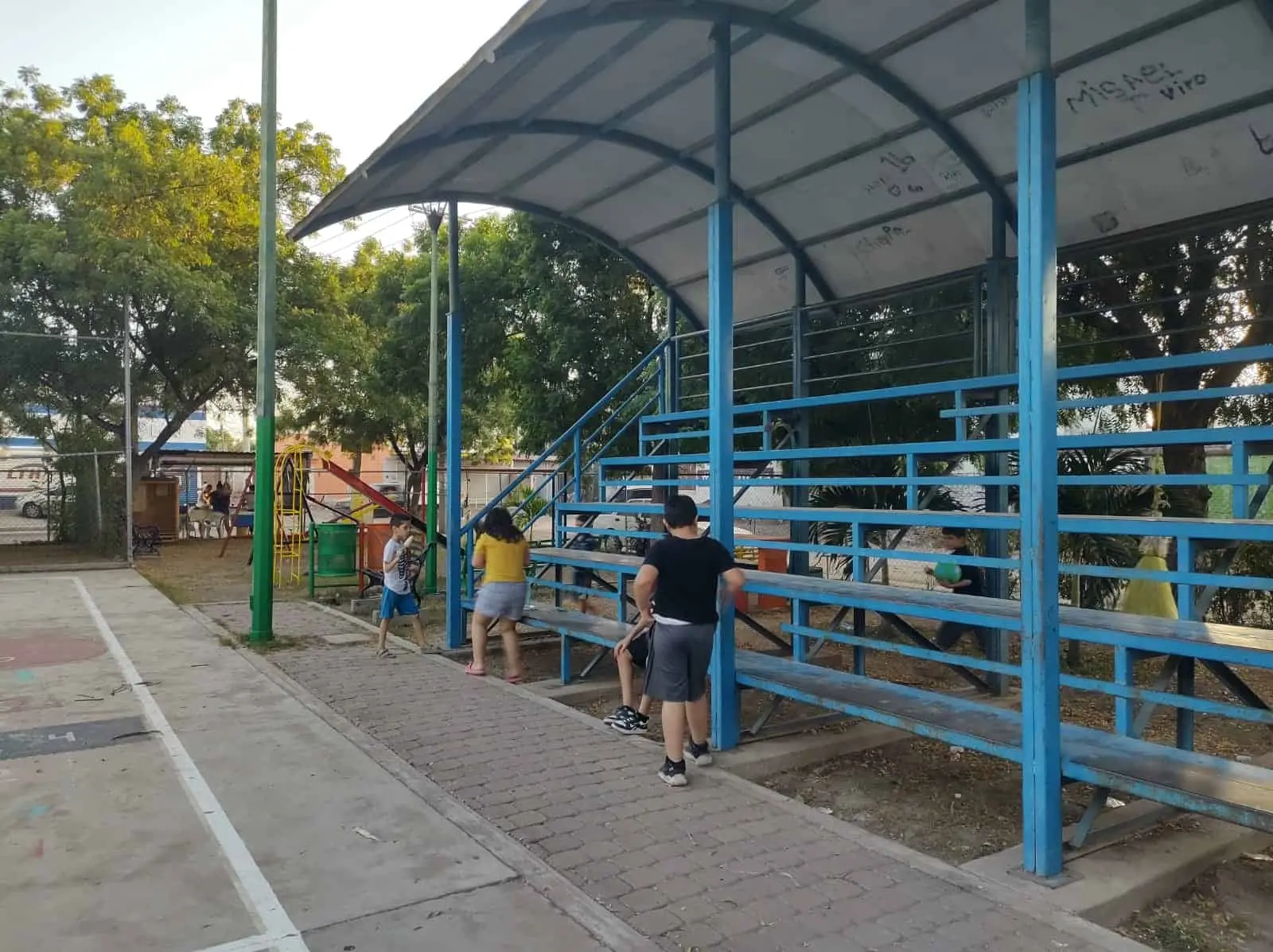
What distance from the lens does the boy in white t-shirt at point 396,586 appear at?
880 centimetres

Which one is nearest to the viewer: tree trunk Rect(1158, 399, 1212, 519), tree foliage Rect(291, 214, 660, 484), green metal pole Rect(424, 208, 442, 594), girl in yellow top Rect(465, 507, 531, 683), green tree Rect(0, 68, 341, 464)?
girl in yellow top Rect(465, 507, 531, 683)

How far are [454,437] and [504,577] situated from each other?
1650mm

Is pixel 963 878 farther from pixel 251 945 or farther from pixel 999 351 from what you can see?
pixel 999 351

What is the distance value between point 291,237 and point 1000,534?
6.13m

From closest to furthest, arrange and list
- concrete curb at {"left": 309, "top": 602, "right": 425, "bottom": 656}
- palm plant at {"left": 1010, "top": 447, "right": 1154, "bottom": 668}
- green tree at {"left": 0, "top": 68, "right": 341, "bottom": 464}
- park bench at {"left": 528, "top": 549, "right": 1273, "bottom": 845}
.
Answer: park bench at {"left": 528, "top": 549, "right": 1273, "bottom": 845} → palm plant at {"left": 1010, "top": 447, "right": 1154, "bottom": 668} → concrete curb at {"left": 309, "top": 602, "right": 425, "bottom": 656} → green tree at {"left": 0, "top": 68, "right": 341, "bottom": 464}

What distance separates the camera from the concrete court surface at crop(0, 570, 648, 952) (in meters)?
3.43

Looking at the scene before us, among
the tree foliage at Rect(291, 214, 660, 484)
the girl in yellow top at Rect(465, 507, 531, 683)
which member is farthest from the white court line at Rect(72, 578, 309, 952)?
the tree foliage at Rect(291, 214, 660, 484)

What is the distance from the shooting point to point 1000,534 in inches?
267

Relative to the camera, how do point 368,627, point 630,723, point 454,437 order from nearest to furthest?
point 630,723 → point 454,437 → point 368,627

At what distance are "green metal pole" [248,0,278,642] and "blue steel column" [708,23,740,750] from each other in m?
5.81

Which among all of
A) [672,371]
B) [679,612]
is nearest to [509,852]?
[679,612]

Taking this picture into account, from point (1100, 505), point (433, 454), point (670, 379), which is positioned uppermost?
point (670, 379)

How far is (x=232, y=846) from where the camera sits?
13.9 feet

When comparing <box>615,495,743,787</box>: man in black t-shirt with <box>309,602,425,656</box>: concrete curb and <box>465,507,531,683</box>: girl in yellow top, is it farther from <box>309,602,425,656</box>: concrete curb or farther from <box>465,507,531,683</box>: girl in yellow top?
<box>309,602,425,656</box>: concrete curb
